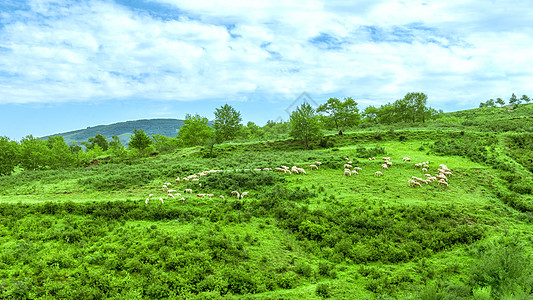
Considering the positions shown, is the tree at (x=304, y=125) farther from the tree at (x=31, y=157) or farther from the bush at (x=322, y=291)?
the tree at (x=31, y=157)

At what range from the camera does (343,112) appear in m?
72.0

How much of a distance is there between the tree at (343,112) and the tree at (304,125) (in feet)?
93.2

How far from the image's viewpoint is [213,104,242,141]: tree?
67.4m

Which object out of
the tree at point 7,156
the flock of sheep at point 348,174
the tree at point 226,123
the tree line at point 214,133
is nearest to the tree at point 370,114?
the tree line at point 214,133

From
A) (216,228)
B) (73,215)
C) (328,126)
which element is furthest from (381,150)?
(328,126)

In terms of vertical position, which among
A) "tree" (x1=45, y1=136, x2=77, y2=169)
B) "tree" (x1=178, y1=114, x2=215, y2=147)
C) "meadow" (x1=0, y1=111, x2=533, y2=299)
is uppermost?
"tree" (x1=178, y1=114, x2=215, y2=147)

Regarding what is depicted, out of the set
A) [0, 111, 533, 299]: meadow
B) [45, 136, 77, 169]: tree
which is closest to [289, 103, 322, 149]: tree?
[0, 111, 533, 299]: meadow

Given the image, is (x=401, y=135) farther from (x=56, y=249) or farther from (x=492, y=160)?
(x=56, y=249)

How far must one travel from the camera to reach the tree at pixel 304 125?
147 feet

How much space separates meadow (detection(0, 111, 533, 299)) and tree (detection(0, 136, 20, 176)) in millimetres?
26276

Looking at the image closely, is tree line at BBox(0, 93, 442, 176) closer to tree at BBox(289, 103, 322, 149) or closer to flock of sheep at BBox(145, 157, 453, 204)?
tree at BBox(289, 103, 322, 149)

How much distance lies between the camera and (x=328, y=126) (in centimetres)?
7506

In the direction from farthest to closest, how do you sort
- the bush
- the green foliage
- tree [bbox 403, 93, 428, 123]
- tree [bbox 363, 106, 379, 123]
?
tree [bbox 363, 106, 379, 123] → tree [bbox 403, 93, 428, 123] → the bush → the green foliage

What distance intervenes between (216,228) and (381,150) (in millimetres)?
26247
